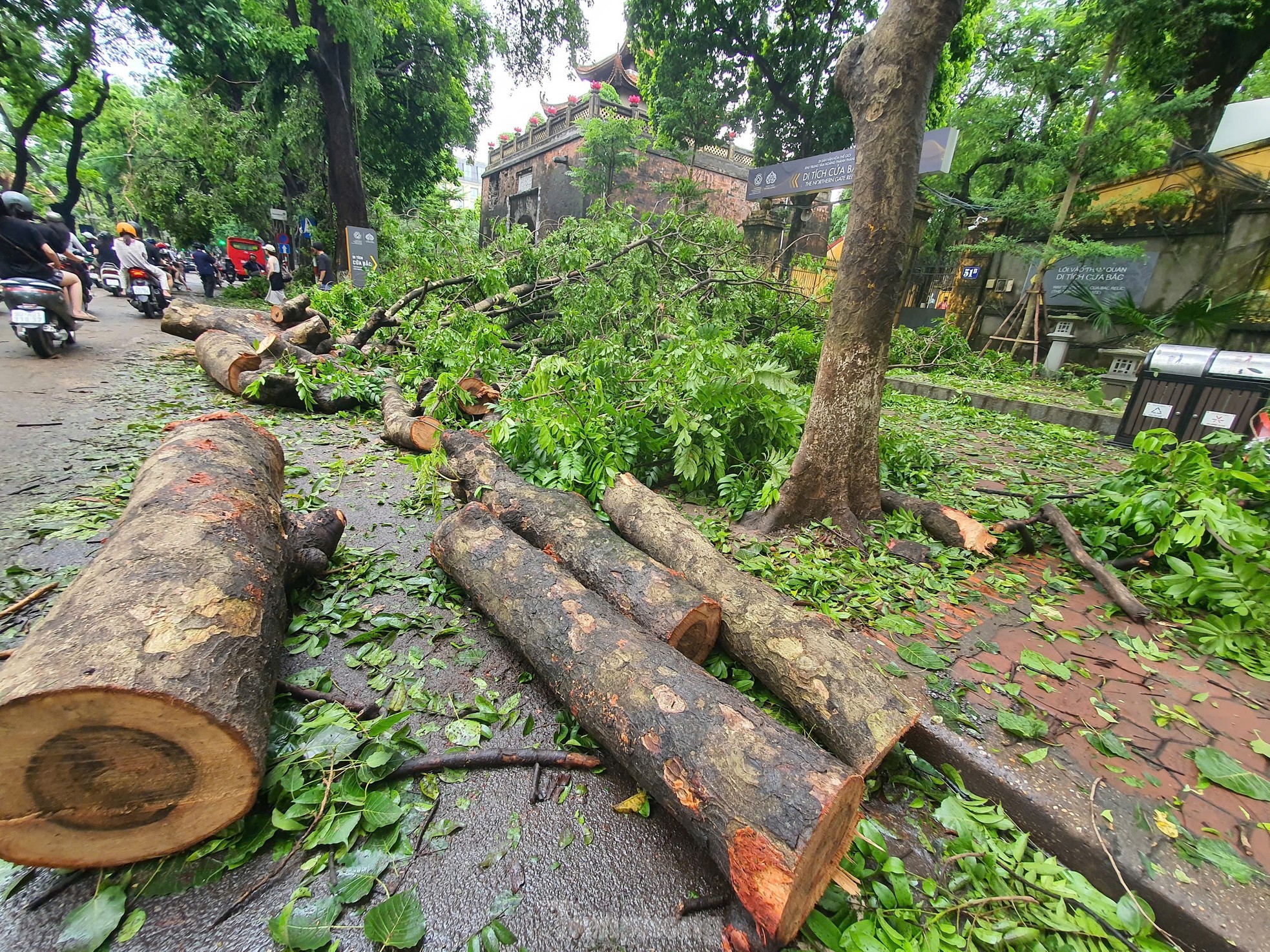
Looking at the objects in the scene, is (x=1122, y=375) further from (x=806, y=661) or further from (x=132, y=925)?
(x=132, y=925)

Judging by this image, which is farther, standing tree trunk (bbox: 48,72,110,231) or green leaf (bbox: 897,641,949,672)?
standing tree trunk (bbox: 48,72,110,231)

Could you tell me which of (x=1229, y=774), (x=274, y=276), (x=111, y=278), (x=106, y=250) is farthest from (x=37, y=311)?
(x=274, y=276)

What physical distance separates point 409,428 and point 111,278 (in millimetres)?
13073

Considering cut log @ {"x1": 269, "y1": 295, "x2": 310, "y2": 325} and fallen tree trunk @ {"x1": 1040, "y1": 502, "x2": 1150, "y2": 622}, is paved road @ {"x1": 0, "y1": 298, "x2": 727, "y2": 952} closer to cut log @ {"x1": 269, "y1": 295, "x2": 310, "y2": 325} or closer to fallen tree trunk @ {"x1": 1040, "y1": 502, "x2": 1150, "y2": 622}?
fallen tree trunk @ {"x1": 1040, "y1": 502, "x2": 1150, "y2": 622}

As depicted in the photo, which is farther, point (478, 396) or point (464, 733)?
point (478, 396)

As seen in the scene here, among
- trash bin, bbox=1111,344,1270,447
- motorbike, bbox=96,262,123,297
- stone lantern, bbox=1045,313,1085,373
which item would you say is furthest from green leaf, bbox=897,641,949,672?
motorbike, bbox=96,262,123,297

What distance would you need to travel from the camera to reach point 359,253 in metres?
12.6

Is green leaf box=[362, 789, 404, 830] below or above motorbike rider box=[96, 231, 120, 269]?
below

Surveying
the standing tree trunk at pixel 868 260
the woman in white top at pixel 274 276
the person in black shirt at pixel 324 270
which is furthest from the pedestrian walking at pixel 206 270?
the standing tree trunk at pixel 868 260

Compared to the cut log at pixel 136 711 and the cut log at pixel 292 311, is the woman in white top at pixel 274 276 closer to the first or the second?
the cut log at pixel 292 311

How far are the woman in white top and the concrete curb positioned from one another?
1648cm

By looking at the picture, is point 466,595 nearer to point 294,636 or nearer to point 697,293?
point 294,636

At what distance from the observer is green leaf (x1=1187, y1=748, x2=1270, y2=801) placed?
68.6 inches

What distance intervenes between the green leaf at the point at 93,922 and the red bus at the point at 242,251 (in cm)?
2015
